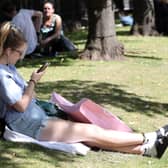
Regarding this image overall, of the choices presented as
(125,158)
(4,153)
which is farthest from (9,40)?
(125,158)

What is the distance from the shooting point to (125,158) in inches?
196

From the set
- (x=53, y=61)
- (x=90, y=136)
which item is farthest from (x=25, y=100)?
(x=53, y=61)

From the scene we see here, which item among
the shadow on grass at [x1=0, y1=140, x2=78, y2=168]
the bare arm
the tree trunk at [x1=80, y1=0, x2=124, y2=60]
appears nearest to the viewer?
the shadow on grass at [x1=0, y1=140, x2=78, y2=168]

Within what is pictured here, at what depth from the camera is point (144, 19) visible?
16641mm

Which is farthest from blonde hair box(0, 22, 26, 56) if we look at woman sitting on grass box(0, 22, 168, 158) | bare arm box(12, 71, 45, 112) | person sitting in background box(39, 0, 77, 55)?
person sitting in background box(39, 0, 77, 55)

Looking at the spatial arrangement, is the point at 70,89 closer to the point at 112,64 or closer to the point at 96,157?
the point at 112,64

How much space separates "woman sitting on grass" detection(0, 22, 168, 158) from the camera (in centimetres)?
486

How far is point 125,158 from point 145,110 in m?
2.00

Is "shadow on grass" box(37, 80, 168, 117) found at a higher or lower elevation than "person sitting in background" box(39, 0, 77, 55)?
lower

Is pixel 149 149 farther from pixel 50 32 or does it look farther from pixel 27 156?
pixel 50 32

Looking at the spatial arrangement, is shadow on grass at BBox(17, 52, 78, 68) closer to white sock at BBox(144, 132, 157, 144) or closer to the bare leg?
the bare leg

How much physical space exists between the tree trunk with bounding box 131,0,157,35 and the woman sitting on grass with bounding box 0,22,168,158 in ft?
38.6

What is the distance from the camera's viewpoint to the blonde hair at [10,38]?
4848 mm

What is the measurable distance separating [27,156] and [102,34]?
6360 mm
